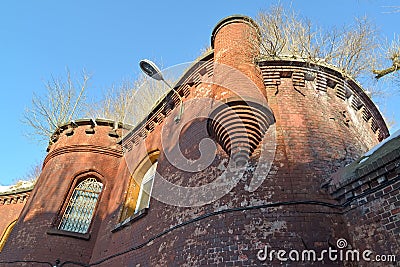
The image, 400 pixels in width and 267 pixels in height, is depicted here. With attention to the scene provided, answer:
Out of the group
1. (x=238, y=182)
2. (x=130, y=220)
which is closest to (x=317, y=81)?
(x=238, y=182)

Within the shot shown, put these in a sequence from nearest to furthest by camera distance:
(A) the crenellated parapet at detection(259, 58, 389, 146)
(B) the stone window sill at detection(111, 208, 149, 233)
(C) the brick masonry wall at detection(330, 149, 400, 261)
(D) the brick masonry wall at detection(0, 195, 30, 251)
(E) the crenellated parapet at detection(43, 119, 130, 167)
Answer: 1. (C) the brick masonry wall at detection(330, 149, 400, 261)
2. (A) the crenellated parapet at detection(259, 58, 389, 146)
3. (B) the stone window sill at detection(111, 208, 149, 233)
4. (E) the crenellated parapet at detection(43, 119, 130, 167)
5. (D) the brick masonry wall at detection(0, 195, 30, 251)

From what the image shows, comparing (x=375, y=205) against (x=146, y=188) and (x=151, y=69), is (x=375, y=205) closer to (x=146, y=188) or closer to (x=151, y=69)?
(x=151, y=69)

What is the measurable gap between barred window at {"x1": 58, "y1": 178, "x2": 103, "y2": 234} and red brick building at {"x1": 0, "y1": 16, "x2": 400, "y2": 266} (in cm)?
4

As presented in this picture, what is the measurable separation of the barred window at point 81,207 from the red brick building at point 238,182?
0.04 m

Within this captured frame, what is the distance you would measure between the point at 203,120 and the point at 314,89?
8.79 ft

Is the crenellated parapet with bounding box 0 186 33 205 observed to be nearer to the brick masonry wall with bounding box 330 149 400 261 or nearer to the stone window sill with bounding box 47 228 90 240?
the stone window sill with bounding box 47 228 90 240

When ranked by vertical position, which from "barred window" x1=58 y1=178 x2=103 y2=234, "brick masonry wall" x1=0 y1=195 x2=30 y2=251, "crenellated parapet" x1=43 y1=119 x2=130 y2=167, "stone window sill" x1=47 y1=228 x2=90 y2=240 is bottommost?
"stone window sill" x1=47 y1=228 x2=90 y2=240

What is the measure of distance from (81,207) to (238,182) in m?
7.03

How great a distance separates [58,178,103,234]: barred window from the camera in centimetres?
965

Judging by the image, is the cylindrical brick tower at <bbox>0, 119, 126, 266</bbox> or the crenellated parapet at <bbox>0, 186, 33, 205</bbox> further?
the crenellated parapet at <bbox>0, 186, 33, 205</bbox>

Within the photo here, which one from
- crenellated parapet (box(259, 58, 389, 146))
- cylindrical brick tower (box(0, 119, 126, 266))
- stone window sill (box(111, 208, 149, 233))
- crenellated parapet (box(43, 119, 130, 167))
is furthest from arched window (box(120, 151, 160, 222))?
crenellated parapet (box(259, 58, 389, 146))

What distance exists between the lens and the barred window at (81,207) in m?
9.65

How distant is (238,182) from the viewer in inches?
211

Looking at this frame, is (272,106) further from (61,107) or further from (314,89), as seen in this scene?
(61,107)
